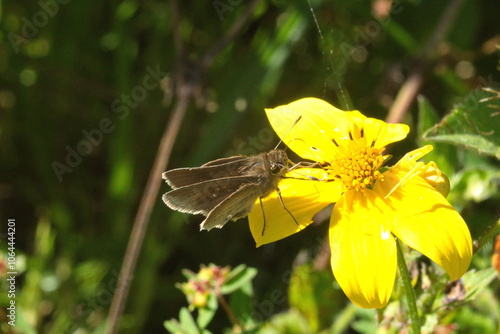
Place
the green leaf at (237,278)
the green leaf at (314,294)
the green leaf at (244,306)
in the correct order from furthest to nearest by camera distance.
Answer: the green leaf at (314,294) < the green leaf at (244,306) < the green leaf at (237,278)

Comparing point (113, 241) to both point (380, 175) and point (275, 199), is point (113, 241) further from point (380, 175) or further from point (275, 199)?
point (380, 175)

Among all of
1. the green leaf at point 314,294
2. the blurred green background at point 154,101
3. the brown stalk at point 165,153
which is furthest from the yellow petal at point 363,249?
the blurred green background at point 154,101

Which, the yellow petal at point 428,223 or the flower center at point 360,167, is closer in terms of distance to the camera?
the yellow petal at point 428,223

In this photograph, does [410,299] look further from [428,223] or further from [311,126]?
[311,126]

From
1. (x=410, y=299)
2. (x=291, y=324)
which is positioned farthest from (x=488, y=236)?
(x=291, y=324)

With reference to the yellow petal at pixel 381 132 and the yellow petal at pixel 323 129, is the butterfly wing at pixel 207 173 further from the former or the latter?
the yellow petal at pixel 381 132

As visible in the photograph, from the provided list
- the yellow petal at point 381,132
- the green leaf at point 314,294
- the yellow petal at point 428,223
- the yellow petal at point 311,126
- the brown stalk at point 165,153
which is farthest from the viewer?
the brown stalk at point 165,153

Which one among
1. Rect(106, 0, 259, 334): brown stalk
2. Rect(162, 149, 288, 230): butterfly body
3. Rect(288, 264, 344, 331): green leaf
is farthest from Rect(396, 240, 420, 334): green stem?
Rect(106, 0, 259, 334): brown stalk
